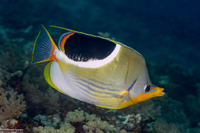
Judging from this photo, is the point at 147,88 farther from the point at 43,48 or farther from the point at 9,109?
the point at 9,109

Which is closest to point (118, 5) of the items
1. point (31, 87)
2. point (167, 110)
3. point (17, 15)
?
point (17, 15)

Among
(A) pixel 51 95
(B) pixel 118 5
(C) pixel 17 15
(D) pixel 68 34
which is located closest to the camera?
(D) pixel 68 34

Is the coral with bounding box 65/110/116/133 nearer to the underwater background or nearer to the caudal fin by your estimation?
the underwater background

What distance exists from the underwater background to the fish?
100 centimetres

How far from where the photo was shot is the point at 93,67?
138 cm

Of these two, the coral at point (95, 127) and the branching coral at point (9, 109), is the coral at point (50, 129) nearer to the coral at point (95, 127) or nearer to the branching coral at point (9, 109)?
the coral at point (95, 127)

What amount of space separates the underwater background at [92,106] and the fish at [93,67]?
999mm

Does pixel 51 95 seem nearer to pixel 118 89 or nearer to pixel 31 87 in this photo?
pixel 31 87

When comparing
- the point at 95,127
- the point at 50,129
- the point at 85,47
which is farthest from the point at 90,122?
the point at 85,47

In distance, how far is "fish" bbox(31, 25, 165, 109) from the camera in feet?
4.46

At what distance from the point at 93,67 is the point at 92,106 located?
2.01 m

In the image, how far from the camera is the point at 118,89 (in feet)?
4.67

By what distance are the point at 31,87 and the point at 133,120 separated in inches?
84.0

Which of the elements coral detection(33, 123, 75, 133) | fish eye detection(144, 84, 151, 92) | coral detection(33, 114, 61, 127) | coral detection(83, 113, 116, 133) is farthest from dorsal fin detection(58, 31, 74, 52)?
coral detection(33, 114, 61, 127)
